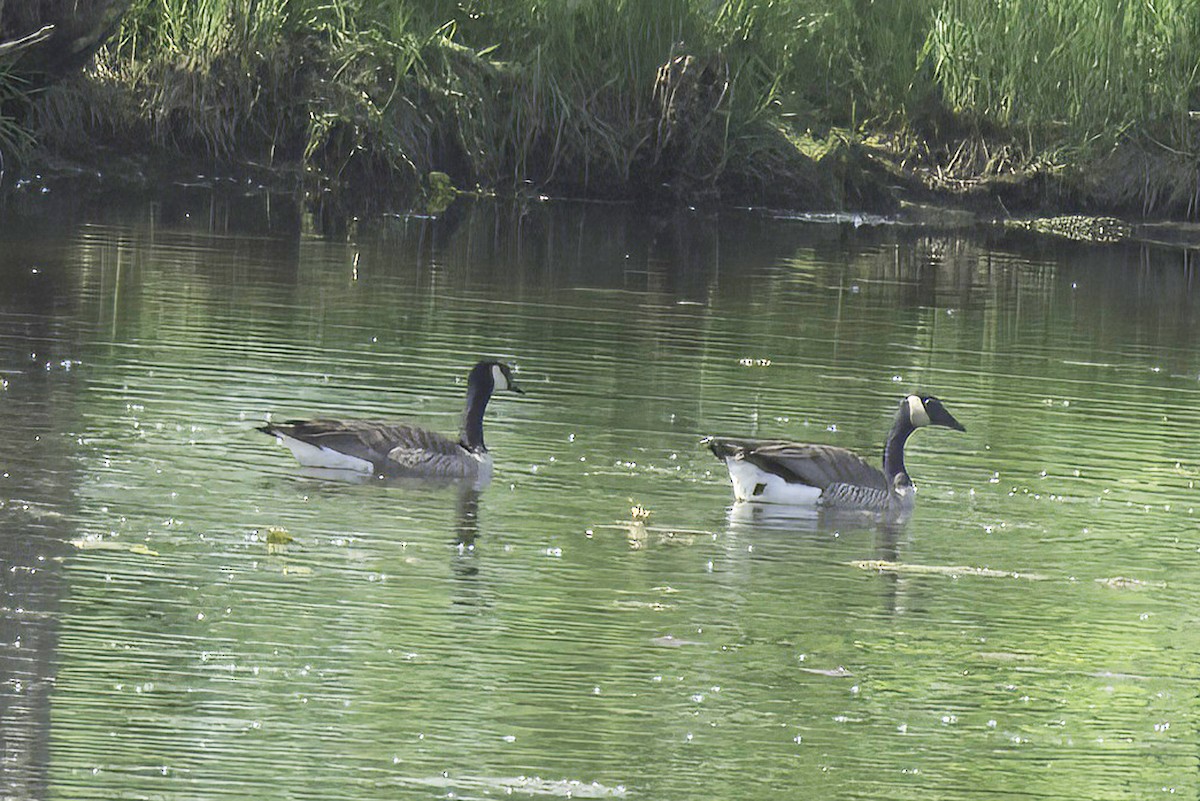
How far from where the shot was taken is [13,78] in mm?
30672

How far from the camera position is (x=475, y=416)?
13828 millimetres

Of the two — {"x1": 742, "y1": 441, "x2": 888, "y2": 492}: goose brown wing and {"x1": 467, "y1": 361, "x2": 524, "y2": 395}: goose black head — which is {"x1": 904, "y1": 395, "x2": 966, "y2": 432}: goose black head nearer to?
{"x1": 742, "y1": 441, "x2": 888, "y2": 492}: goose brown wing

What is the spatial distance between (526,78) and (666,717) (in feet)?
80.3

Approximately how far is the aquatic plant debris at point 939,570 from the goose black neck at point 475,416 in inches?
108

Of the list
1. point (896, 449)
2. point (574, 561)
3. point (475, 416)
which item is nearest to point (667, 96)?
point (475, 416)

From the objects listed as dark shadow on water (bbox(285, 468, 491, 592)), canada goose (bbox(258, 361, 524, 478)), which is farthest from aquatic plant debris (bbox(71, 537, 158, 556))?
canada goose (bbox(258, 361, 524, 478))

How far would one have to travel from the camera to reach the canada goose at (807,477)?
41.9ft

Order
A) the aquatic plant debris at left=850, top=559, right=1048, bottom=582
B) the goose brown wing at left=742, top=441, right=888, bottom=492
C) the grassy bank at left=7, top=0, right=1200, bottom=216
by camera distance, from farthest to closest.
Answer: the grassy bank at left=7, top=0, right=1200, bottom=216
the goose brown wing at left=742, top=441, right=888, bottom=492
the aquatic plant debris at left=850, top=559, right=1048, bottom=582

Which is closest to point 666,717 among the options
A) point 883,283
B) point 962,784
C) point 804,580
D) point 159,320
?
point 962,784

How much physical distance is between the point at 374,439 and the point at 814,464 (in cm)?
232

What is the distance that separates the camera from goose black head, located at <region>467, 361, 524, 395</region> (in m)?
14.1

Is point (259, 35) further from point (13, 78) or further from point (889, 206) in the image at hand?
point (889, 206)

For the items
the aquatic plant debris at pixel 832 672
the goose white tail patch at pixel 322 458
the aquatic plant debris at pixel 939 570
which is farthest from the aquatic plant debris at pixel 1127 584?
the goose white tail patch at pixel 322 458

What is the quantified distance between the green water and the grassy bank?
1035 centimetres
